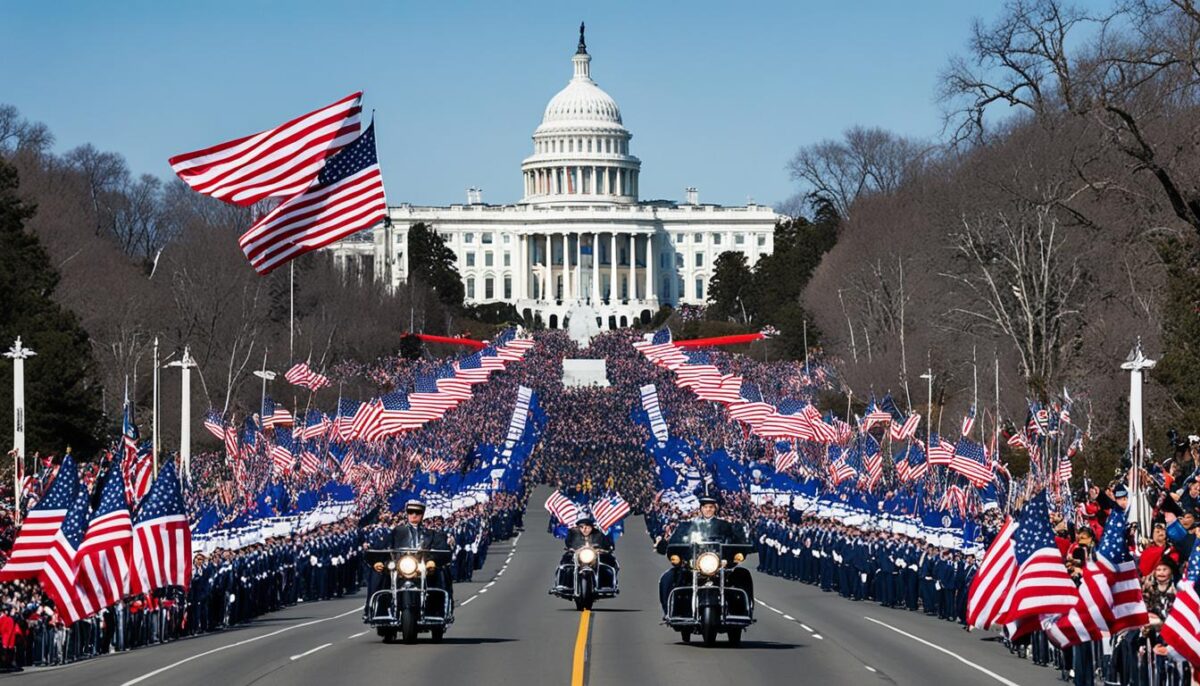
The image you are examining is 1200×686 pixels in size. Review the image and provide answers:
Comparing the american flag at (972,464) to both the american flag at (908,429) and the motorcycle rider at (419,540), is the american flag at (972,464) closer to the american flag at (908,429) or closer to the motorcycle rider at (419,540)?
the american flag at (908,429)

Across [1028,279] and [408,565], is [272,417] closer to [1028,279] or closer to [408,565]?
[1028,279]

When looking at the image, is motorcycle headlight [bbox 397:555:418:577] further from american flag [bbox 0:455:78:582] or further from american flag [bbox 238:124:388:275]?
american flag [bbox 238:124:388:275]

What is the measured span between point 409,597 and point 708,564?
10.1 feet

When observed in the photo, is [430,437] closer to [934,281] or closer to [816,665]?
[934,281]

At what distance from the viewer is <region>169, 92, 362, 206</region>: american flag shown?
18.0 metres

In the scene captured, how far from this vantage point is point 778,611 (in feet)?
107

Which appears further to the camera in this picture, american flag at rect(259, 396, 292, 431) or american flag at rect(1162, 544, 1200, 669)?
american flag at rect(259, 396, 292, 431)

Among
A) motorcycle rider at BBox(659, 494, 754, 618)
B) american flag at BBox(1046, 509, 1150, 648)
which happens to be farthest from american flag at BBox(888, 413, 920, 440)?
american flag at BBox(1046, 509, 1150, 648)

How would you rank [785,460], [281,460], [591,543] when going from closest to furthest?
[591,543]
[281,460]
[785,460]

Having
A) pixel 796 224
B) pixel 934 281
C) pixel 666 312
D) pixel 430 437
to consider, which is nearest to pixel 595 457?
pixel 430 437

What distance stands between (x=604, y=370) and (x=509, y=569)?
64017 millimetres

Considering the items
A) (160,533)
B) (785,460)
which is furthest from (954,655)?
(785,460)

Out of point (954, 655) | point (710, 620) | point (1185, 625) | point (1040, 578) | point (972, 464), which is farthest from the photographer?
point (972, 464)

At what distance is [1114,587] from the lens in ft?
60.0
